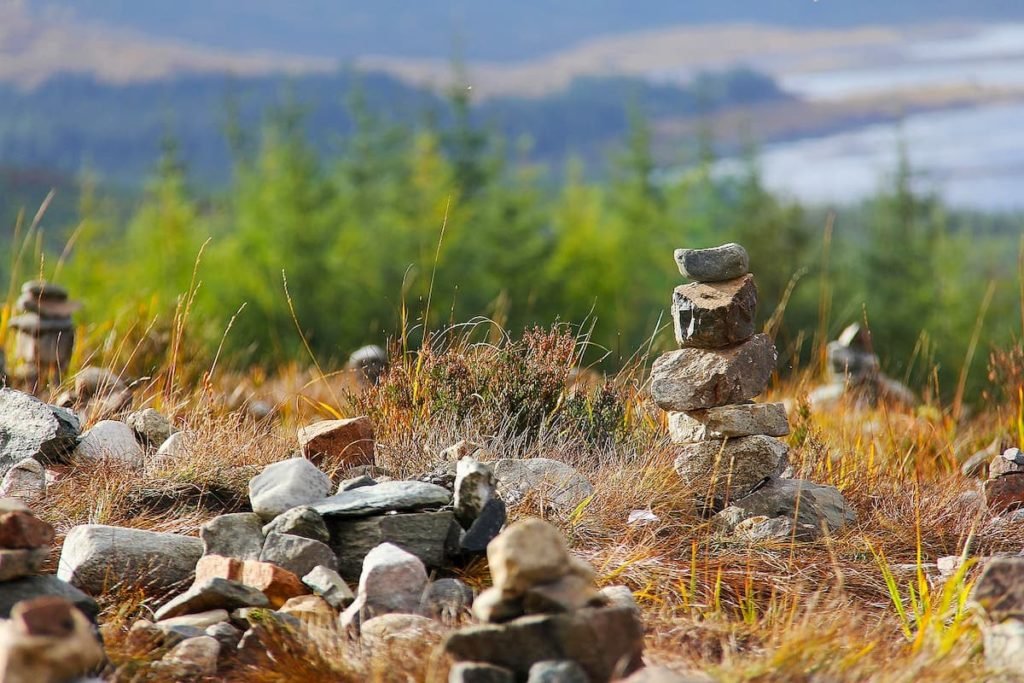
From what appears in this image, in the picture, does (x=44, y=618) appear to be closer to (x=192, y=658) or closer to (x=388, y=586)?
(x=192, y=658)

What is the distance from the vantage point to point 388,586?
3.34 m

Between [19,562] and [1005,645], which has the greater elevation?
[19,562]

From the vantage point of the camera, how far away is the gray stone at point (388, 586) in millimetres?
3297


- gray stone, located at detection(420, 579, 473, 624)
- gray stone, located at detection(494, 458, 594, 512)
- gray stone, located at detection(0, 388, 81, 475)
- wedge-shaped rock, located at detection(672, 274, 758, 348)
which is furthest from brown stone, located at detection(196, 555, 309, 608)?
wedge-shaped rock, located at detection(672, 274, 758, 348)

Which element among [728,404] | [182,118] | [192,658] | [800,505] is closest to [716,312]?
[728,404]

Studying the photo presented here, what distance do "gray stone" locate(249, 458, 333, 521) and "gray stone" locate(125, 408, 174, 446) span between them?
38.2 inches

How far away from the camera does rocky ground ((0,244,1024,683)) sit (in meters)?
2.78

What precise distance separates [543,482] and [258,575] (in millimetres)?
1090

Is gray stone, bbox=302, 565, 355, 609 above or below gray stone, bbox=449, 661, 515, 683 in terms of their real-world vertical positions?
below

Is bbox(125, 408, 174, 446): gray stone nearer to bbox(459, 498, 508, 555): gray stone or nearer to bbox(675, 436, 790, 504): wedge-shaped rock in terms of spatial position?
bbox(459, 498, 508, 555): gray stone

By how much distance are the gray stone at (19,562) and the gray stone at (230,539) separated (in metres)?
0.55

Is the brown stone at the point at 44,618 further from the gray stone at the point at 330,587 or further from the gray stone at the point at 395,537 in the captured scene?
the gray stone at the point at 395,537

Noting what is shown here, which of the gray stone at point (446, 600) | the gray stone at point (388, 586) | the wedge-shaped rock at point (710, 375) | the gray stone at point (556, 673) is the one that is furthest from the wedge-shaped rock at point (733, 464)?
the gray stone at point (556, 673)

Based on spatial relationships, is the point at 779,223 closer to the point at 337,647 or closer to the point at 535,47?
the point at 337,647
